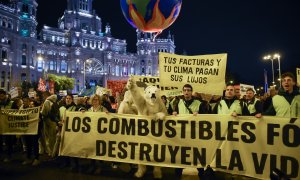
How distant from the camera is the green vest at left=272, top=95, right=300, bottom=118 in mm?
5332

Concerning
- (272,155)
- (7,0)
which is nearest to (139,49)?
(7,0)

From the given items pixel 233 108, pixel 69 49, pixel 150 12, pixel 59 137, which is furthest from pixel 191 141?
pixel 69 49

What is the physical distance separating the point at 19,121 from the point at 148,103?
14.1ft

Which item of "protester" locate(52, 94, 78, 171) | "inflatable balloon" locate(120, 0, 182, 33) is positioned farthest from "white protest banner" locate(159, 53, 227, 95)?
"inflatable balloon" locate(120, 0, 182, 33)

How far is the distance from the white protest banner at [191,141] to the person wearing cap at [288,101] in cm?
45

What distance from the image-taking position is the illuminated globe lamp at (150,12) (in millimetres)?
11117

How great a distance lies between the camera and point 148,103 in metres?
6.14

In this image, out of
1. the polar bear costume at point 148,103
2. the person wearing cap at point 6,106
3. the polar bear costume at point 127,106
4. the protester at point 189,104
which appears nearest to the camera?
the polar bear costume at point 148,103

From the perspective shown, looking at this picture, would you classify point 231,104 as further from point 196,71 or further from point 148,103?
point 148,103

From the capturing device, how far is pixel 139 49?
327 feet

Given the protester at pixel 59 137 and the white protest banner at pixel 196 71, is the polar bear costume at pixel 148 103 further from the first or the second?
the protester at pixel 59 137

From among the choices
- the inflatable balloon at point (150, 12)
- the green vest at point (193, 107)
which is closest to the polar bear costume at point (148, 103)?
the green vest at point (193, 107)

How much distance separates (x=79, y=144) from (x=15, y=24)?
64.1 meters

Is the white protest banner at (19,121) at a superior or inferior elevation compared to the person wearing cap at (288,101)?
inferior
